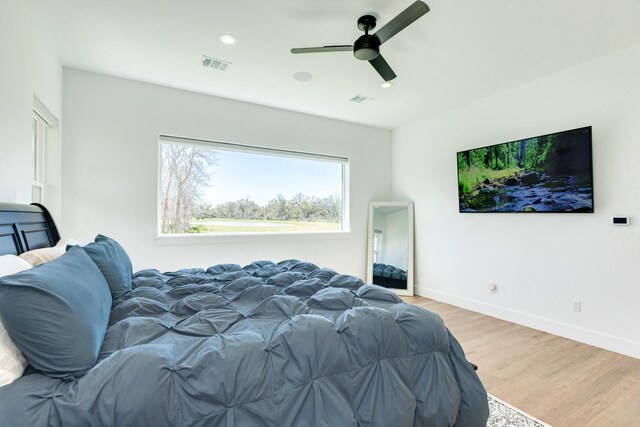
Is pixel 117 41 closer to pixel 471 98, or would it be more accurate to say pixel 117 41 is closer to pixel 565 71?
pixel 471 98

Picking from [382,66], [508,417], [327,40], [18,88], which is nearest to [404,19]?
[382,66]

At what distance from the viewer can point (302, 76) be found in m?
3.37

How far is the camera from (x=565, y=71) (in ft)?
10.5

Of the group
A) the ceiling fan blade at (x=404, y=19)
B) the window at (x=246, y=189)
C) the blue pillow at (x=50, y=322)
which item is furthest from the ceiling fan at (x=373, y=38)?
the window at (x=246, y=189)

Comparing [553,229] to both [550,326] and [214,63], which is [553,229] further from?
[214,63]

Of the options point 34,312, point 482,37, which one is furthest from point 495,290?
point 34,312

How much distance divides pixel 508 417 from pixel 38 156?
4.39m

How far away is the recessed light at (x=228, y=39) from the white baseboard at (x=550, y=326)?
4051 mm

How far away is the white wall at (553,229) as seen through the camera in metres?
2.81

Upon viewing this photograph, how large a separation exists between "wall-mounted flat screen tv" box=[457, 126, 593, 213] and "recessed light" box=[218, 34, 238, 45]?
9.99ft

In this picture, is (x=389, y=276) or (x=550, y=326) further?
(x=389, y=276)

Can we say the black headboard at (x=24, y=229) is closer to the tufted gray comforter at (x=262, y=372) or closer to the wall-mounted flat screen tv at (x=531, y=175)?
the tufted gray comforter at (x=262, y=372)

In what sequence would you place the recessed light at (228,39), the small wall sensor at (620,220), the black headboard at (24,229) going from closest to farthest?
the black headboard at (24,229), the recessed light at (228,39), the small wall sensor at (620,220)

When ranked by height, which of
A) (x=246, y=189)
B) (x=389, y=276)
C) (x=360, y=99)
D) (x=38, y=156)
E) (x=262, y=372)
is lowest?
(x=389, y=276)
